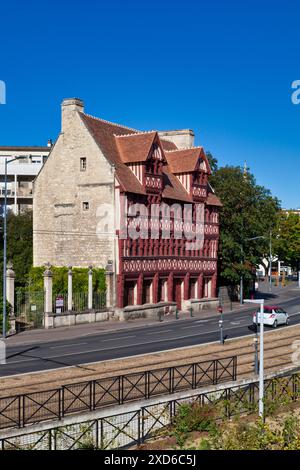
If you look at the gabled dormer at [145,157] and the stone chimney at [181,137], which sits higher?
the stone chimney at [181,137]

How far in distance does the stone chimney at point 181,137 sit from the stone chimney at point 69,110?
16663 mm

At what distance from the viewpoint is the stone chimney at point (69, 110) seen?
49.7 metres

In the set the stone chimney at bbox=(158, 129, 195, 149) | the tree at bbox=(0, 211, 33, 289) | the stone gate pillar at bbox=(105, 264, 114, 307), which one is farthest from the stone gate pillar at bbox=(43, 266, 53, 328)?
the stone chimney at bbox=(158, 129, 195, 149)

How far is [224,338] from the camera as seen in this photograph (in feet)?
121

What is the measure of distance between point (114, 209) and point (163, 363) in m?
20.9

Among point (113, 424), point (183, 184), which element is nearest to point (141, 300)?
point (183, 184)

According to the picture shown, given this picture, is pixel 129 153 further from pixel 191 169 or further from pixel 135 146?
pixel 191 169

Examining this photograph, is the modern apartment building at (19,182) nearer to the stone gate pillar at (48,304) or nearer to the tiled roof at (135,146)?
the tiled roof at (135,146)

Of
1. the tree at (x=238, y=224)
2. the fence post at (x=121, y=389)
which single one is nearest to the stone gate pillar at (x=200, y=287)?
the tree at (x=238, y=224)

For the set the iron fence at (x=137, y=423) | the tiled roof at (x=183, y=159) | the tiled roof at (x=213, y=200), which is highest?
the tiled roof at (x=183, y=159)

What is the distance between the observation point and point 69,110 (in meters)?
49.9
